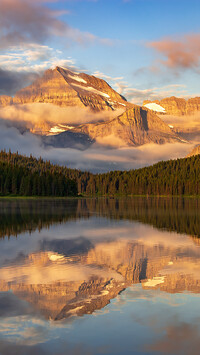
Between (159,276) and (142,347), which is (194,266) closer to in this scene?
(159,276)

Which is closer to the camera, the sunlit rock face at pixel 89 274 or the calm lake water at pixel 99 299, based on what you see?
the calm lake water at pixel 99 299

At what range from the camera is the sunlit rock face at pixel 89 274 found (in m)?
21.0

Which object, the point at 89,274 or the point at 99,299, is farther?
the point at 89,274

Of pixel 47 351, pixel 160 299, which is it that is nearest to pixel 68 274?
pixel 160 299

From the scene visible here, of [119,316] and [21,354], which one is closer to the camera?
[21,354]

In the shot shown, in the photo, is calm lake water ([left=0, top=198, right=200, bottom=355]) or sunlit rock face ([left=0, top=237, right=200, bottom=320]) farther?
sunlit rock face ([left=0, top=237, right=200, bottom=320])

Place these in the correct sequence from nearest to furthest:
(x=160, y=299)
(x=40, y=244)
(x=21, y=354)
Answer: (x=21, y=354) → (x=160, y=299) → (x=40, y=244)

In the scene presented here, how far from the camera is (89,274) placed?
2714cm

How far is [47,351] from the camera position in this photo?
14844 mm

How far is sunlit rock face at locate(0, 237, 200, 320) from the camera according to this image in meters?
21.0

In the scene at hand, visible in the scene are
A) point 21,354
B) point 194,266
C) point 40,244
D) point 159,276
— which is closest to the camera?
point 21,354

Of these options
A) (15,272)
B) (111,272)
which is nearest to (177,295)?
(111,272)

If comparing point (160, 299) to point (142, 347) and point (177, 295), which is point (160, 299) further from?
point (142, 347)

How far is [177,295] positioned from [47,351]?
31.9 ft
